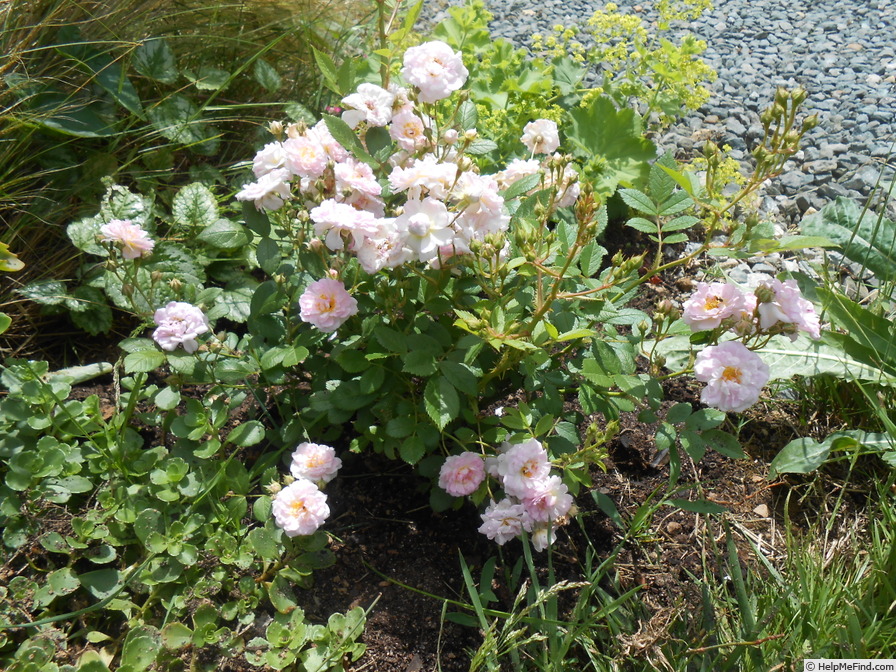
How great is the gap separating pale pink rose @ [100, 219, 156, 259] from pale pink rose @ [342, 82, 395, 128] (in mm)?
515

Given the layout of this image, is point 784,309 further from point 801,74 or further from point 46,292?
point 801,74

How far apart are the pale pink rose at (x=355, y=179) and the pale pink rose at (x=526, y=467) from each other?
0.59 meters

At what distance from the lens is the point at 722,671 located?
1.47 m

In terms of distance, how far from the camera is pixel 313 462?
5.18 feet

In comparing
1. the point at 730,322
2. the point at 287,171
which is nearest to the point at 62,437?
the point at 287,171

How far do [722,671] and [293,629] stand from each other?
859 millimetres

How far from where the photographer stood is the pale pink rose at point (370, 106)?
5.14ft

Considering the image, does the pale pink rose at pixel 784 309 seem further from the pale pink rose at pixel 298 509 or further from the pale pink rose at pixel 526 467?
the pale pink rose at pixel 298 509

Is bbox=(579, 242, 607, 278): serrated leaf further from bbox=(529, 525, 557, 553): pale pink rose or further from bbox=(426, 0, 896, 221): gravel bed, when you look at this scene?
bbox=(426, 0, 896, 221): gravel bed

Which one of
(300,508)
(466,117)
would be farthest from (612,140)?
(300,508)

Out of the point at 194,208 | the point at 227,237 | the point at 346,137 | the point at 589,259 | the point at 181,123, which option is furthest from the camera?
the point at 181,123

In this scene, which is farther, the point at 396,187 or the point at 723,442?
the point at 723,442

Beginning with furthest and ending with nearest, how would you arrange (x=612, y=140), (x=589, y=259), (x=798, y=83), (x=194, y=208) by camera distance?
(x=798, y=83) → (x=612, y=140) → (x=194, y=208) → (x=589, y=259)

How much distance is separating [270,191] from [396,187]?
0.29m
